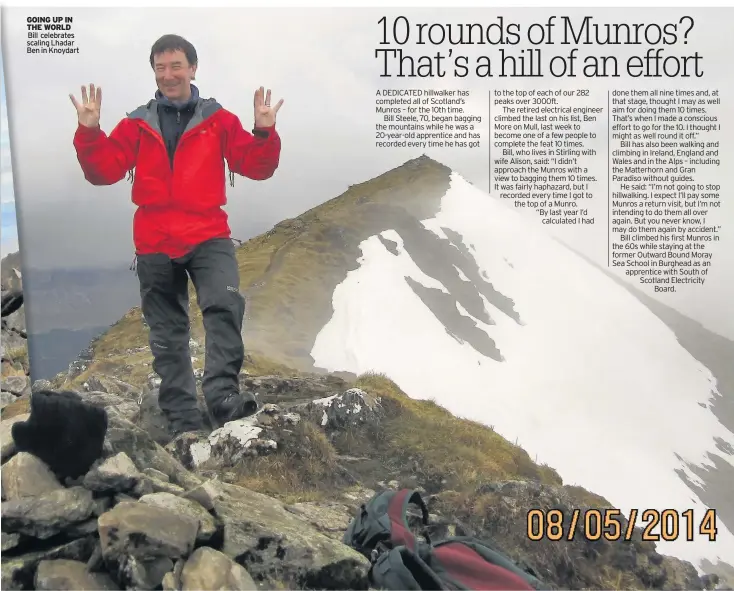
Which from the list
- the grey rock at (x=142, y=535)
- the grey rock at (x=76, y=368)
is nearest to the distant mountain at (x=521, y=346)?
the grey rock at (x=76, y=368)

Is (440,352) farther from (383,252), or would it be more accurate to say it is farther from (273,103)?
(273,103)

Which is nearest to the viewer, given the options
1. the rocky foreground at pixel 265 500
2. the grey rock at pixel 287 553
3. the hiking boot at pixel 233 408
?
the rocky foreground at pixel 265 500

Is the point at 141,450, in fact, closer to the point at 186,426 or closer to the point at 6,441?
the point at 186,426

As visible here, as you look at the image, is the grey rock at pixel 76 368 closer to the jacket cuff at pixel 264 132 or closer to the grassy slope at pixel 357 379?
the grassy slope at pixel 357 379

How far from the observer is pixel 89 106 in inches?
199

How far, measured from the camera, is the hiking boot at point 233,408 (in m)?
4.83

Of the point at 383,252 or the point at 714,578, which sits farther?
the point at 383,252

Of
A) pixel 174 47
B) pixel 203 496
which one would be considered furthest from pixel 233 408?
pixel 174 47

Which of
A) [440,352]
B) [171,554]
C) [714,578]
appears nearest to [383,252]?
[440,352]

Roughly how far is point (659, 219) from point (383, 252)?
2219 mm

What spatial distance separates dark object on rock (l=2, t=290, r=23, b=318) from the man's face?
6.46ft

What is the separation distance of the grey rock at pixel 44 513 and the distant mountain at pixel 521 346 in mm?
1567

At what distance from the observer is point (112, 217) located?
17.0 ft

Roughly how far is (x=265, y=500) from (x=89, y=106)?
322cm
